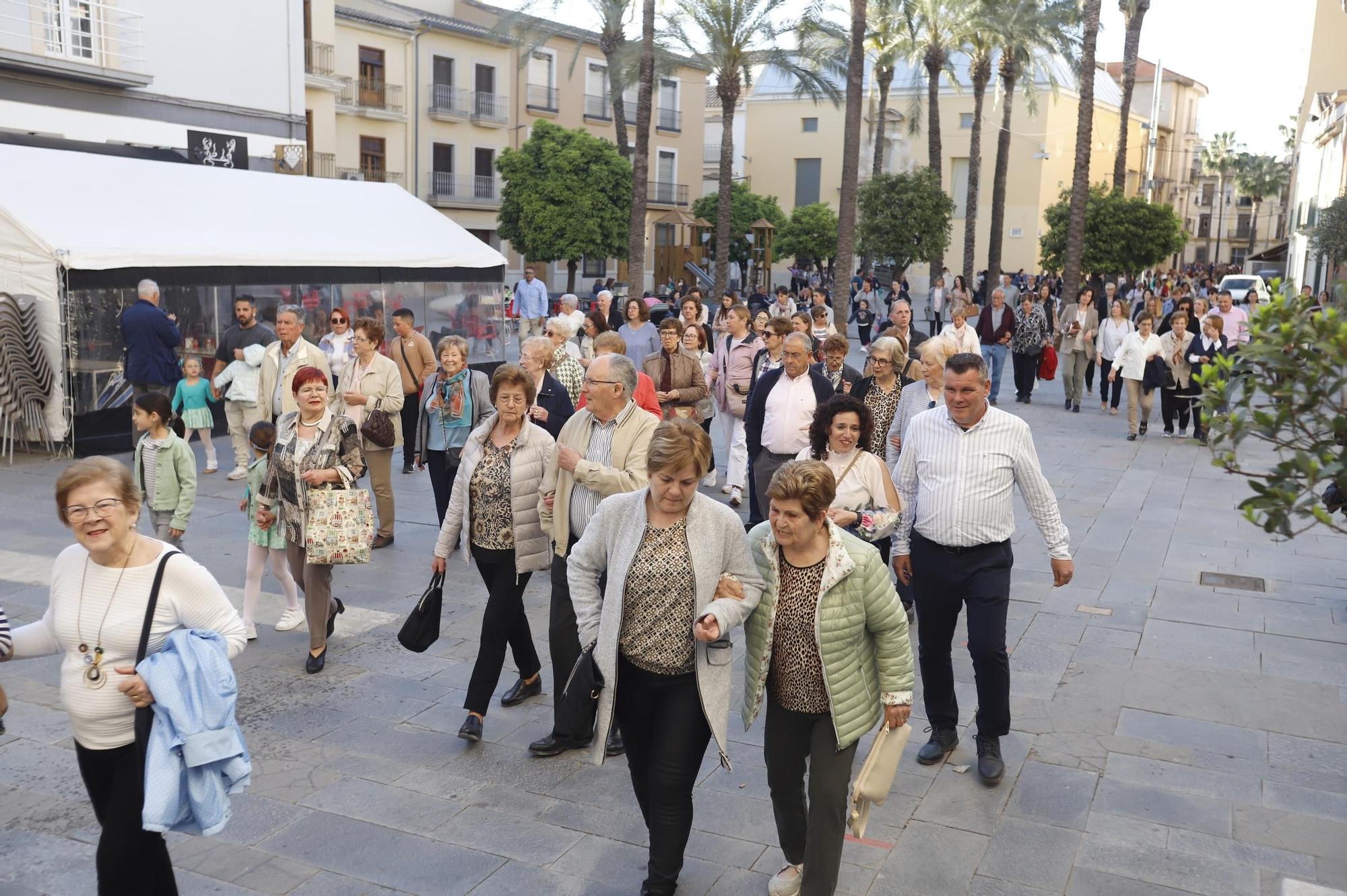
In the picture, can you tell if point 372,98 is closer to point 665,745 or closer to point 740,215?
point 740,215

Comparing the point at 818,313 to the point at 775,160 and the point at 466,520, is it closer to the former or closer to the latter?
the point at 466,520

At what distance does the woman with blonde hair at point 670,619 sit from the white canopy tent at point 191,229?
34.3 ft

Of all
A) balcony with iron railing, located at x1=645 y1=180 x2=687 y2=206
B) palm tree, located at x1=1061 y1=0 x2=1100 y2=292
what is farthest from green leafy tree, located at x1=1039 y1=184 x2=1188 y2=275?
balcony with iron railing, located at x1=645 y1=180 x2=687 y2=206

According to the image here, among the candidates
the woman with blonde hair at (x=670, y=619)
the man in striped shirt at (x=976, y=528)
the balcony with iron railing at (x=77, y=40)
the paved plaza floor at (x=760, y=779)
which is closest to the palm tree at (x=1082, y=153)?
the balcony with iron railing at (x=77, y=40)

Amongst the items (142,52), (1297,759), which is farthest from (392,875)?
(142,52)

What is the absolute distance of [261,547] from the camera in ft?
21.5

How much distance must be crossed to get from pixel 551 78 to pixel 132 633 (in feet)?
141

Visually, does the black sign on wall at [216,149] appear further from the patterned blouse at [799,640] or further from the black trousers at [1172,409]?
the patterned blouse at [799,640]

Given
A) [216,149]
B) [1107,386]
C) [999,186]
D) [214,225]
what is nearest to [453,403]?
[214,225]

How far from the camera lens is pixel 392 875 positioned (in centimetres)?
420

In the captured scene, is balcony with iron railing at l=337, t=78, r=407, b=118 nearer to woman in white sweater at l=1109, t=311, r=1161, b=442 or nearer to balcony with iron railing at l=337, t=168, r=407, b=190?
balcony with iron railing at l=337, t=168, r=407, b=190

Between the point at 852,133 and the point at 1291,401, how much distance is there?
2034cm

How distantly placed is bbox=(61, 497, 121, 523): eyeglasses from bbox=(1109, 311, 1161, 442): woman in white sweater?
12.8 m

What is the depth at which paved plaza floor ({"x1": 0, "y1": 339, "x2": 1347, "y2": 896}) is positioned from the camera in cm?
424
